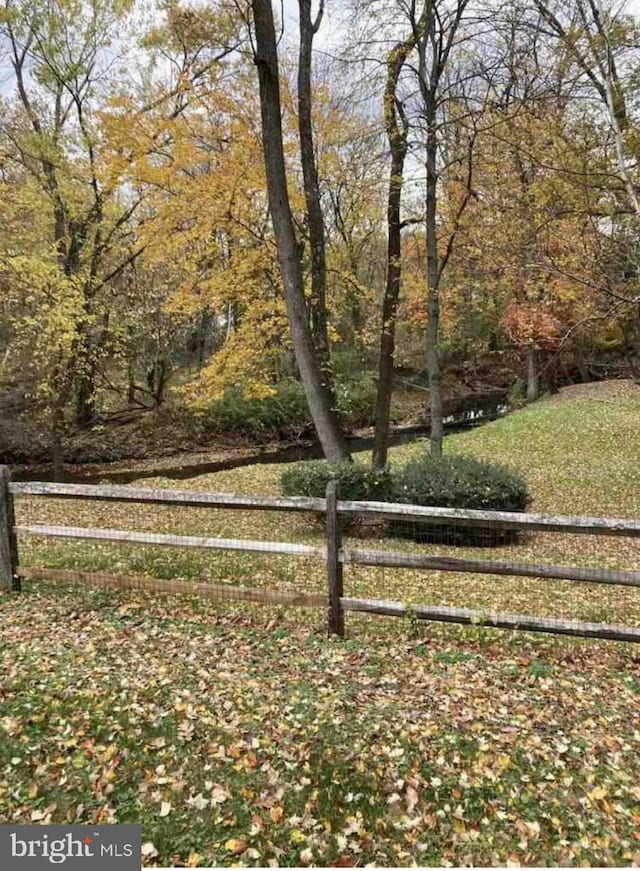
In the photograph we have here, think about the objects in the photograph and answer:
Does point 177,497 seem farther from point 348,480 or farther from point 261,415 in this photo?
point 261,415

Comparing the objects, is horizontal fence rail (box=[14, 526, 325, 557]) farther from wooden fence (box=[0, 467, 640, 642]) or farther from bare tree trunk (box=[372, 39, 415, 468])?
bare tree trunk (box=[372, 39, 415, 468])

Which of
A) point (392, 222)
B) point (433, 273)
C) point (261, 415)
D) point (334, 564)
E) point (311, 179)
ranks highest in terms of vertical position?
point (311, 179)

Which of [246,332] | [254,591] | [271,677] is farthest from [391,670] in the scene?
[246,332]

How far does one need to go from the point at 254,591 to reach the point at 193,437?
18224mm

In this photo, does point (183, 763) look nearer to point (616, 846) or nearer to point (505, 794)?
point (505, 794)

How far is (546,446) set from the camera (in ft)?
57.6

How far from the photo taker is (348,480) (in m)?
9.22

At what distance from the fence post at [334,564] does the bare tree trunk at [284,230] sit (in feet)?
15.5

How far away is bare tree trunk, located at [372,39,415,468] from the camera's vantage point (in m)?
10.1

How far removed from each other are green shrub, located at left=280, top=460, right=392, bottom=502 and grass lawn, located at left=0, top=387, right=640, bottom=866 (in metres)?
3.08

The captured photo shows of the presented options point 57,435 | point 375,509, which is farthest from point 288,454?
point 375,509

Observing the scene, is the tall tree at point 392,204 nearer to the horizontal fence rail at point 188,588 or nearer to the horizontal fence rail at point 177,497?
the horizontal fence rail at point 177,497

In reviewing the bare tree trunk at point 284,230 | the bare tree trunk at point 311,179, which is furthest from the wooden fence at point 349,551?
the bare tree trunk at point 311,179
